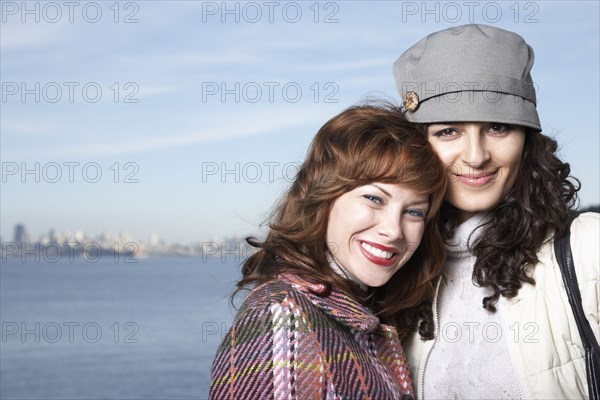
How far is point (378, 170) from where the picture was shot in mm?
2520

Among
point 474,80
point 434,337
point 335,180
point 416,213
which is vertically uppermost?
point 474,80

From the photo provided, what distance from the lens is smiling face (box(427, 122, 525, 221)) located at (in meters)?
2.76

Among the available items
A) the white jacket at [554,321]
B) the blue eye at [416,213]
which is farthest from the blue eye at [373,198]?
the white jacket at [554,321]

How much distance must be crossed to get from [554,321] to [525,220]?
346 millimetres

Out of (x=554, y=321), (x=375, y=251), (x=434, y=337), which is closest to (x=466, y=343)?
(x=434, y=337)

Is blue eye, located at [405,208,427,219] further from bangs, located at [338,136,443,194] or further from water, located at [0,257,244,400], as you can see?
water, located at [0,257,244,400]

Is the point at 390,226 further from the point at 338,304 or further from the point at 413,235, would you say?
the point at 338,304

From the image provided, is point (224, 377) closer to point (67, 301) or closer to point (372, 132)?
point (372, 132)

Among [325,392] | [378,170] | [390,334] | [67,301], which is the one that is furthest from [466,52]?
[67,301]

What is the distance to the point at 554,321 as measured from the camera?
2689 millimetres

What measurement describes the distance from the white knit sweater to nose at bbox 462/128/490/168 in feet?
0.92

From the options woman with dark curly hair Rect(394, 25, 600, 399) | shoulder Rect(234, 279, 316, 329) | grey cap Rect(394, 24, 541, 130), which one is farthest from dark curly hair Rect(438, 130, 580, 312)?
shoulder Rect(234, 279, 316, 329)

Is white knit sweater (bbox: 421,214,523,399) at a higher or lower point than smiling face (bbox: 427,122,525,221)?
lower

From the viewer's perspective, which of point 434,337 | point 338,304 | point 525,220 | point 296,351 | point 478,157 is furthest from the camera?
point 434,337
